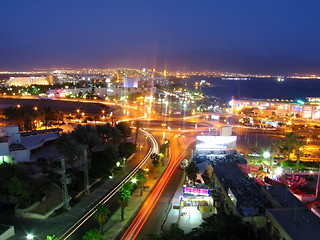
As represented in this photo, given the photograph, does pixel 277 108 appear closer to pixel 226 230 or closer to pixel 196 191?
pixel 196 191

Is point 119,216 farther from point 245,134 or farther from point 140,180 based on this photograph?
point 245,134

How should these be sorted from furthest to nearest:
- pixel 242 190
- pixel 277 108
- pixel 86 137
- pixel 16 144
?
pixel 277 108
pixel 86 137
pixel 16 144
pixel 242 190

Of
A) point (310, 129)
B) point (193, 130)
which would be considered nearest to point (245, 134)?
point (193, 130)

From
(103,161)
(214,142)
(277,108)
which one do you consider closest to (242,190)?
(214,142)

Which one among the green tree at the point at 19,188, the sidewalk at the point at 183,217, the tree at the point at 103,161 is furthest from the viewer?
the tree at the point at 103,161

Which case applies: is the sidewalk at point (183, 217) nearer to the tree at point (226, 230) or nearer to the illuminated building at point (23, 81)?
the tree at point (226, 230)

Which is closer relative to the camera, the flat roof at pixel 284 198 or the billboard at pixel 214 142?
the flat roof at pixel 284 198

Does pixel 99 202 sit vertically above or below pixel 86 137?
below

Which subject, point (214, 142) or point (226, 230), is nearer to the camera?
point (226, 230)

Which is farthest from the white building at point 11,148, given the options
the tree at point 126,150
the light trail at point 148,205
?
the light trail at point 148,205

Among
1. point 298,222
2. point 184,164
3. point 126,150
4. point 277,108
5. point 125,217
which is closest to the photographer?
point 298,222

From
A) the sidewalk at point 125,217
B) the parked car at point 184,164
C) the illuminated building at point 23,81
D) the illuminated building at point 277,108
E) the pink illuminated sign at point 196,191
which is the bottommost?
the sidewalk at point 125,217
